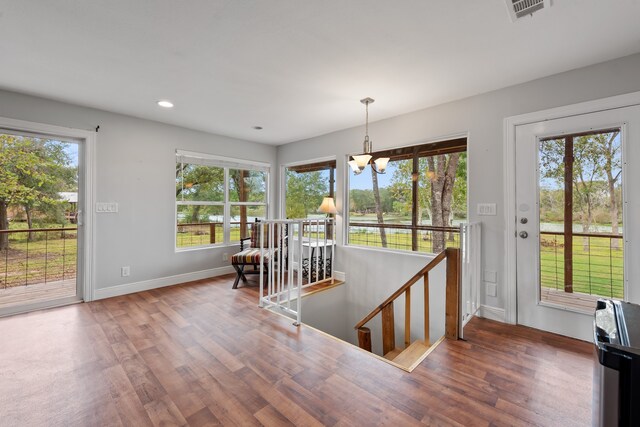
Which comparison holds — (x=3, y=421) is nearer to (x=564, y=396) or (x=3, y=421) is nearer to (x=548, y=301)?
(x=564, y=396)

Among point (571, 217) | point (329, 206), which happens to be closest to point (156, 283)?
point (329, 206)

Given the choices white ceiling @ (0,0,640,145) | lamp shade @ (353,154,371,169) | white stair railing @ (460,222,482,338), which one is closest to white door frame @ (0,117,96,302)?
white ceiling @ (0,0,640,145)

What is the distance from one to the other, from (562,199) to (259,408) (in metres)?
2.88

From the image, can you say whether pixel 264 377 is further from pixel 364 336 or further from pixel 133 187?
pixel 133 187

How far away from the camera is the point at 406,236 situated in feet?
11.6

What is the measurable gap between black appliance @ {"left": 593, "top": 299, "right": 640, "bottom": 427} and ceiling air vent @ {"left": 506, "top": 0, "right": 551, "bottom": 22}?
1.71 m

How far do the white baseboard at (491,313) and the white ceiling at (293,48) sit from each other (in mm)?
2163

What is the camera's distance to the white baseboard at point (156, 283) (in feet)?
11.0

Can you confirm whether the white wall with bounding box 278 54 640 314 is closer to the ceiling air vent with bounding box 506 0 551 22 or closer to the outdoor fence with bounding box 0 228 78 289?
the ceiling air vent with bounding box 506 0 551 22

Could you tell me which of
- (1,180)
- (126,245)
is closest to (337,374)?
(126,245)

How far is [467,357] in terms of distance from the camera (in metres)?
2.01

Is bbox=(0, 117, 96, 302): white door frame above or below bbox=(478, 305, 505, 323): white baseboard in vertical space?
above

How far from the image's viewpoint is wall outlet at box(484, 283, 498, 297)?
8.93ft

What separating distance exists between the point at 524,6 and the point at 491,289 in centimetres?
233
